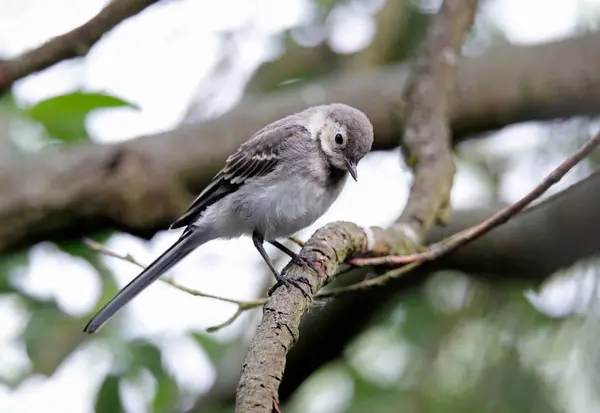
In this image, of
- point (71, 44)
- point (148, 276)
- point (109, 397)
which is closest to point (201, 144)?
point (148, 276)

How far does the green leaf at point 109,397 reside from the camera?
10.0ft

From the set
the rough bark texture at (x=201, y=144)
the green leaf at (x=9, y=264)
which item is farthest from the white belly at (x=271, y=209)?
the rough bark texture at (x=201, y=144)

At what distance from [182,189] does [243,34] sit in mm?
929

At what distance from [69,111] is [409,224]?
132 centimetres

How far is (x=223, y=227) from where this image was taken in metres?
3.29

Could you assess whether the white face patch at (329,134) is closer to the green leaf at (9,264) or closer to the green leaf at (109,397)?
the green leaf at (109,397)

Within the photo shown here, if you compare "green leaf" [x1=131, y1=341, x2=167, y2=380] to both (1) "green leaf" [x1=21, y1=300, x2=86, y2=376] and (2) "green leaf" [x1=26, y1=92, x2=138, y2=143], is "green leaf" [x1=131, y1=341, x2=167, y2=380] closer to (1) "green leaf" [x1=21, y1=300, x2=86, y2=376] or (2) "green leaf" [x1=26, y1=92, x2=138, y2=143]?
(1) "green leaf" [x1=21, y1=300, x2=86, y2=376]

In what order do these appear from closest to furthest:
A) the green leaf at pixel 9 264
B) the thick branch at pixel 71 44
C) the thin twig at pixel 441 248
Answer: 1. the thick branch at pixel 71 44
2. the thin twig at pixel 441 248
3. the green leaf at pixel 9 264

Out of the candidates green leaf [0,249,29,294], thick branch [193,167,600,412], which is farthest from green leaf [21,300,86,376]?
thick branch [193,167,600,412]

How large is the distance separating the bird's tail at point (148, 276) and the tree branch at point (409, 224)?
26.7 inches

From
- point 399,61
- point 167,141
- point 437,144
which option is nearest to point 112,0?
point 437,144

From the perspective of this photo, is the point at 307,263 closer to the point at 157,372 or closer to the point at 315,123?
the point at 315,123

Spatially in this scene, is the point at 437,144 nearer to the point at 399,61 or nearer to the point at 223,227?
the point at 223,227

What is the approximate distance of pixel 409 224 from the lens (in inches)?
124
